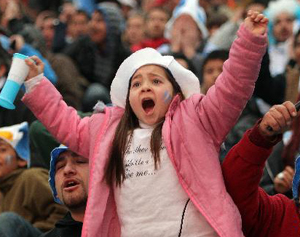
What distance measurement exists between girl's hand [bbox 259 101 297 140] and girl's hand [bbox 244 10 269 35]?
0.35 m

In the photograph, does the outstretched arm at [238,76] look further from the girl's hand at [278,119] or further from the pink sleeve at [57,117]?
the pink sleeve at [57,117]

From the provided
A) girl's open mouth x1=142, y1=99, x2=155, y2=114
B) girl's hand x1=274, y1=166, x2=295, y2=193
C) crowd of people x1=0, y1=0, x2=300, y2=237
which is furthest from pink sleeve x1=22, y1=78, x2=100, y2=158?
girl's hand x1=274, y1=166, x2=295, y2=193

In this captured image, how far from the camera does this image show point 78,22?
10305mm

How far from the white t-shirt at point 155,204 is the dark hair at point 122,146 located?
0.03 metres

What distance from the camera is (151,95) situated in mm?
4574

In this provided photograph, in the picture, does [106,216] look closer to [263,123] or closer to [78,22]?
[263,123]

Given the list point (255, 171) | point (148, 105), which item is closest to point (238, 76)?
point (255, 171)

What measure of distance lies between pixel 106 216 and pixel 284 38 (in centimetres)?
462

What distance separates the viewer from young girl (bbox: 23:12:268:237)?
14.1ft

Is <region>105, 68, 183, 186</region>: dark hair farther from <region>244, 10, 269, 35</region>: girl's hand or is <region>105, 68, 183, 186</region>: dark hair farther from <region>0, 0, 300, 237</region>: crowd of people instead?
<region>244, 10, 269, 35</region>: girl's hand

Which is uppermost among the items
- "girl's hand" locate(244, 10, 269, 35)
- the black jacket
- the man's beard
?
"girl's hand" locate(244, 10, 269, 35)

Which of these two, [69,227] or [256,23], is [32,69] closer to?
[69,227]

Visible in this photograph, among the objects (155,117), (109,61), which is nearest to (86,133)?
(155,117)

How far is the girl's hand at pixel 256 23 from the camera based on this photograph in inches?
166
